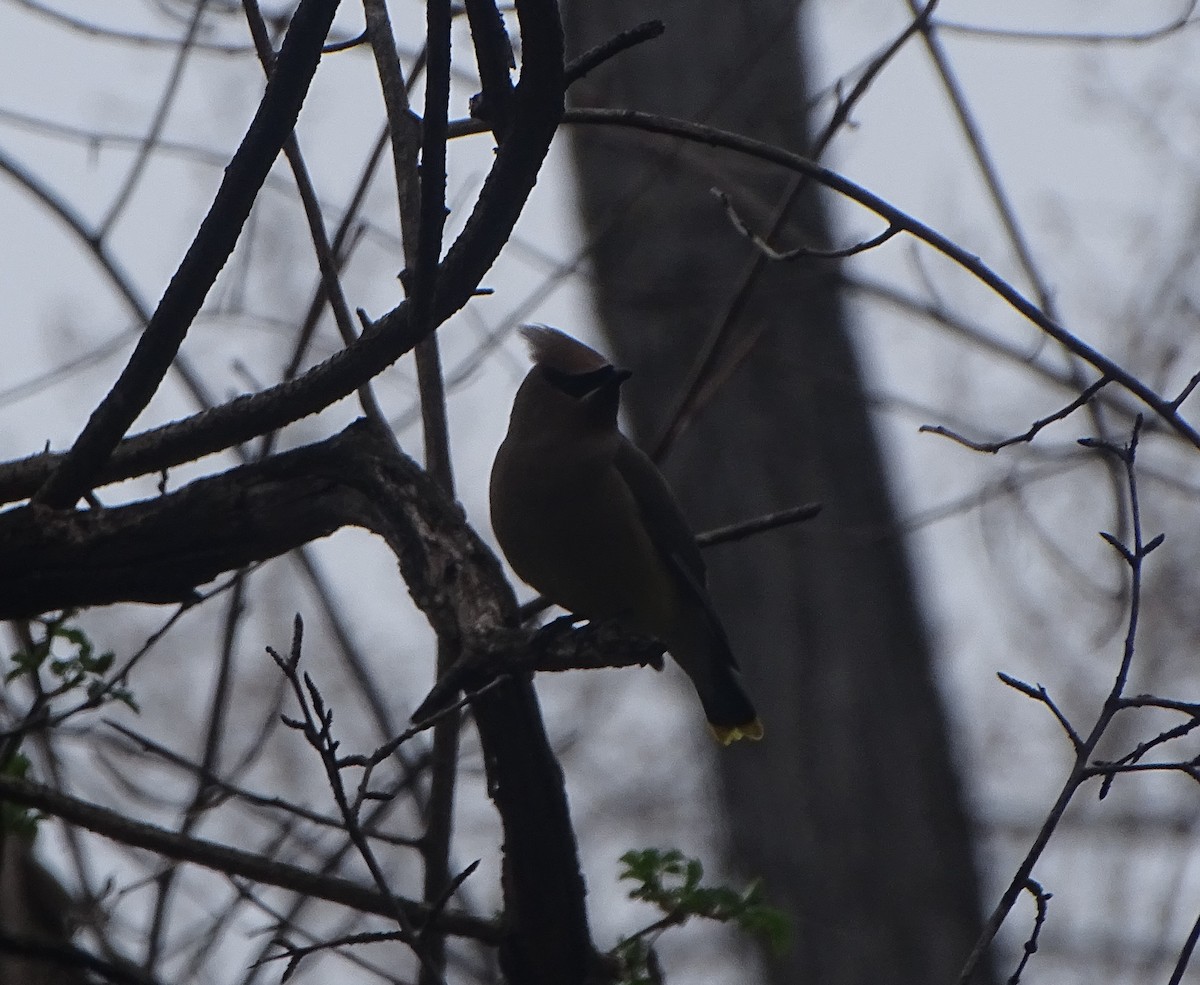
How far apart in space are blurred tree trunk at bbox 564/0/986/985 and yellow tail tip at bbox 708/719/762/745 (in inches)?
54.6

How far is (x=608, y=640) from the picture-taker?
2.59m

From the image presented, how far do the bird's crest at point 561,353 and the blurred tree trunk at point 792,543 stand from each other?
1.69m

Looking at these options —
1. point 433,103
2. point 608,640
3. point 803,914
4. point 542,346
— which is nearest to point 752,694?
point 803,914

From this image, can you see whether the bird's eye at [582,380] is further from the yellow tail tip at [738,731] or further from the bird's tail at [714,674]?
the yellow tail tip at [738,731]

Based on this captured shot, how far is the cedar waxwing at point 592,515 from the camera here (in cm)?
397

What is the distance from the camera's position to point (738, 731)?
464 centimetres

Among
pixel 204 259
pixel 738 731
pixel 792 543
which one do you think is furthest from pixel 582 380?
pixel 792 543

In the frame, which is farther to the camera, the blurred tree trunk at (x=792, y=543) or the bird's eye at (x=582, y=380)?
the blurred tree trunk at (x=792, y=543)

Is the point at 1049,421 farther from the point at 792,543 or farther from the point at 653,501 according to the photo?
the point at 792,543

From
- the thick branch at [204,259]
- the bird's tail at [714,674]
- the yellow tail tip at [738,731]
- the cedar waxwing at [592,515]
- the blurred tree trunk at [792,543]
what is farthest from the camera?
the blurred tree trunk at [792,543]

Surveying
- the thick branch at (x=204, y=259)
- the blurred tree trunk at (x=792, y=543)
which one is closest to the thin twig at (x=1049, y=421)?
the thick branch at (x=204, y=259)

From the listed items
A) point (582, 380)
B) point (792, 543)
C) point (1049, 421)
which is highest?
point (792, 543)

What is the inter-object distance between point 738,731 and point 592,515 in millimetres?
943

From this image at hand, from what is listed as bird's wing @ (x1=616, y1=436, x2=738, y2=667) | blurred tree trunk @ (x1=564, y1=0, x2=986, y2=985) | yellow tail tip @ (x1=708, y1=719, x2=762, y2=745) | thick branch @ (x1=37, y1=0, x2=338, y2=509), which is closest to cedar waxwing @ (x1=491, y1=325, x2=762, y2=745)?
bird's wing @ (x1=616, y1=436, x2=738, y2=667)
